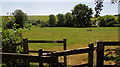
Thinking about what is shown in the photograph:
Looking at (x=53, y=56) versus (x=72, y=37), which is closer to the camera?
(x=53, y=56)

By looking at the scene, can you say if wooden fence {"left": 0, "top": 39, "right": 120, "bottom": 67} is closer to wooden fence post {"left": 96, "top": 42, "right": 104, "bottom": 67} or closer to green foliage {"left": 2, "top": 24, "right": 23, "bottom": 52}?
wooden fence post {"left": 96, "top": 42, "right": 104, "bottom": 67}

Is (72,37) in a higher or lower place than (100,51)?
lower

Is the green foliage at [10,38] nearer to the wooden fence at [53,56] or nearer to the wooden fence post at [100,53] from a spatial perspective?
the wooden fence at [53,56]

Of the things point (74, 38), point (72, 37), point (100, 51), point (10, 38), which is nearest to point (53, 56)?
point (10, 38)

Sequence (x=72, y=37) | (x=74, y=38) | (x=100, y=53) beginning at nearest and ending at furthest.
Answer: (x=100, y=53) → (x=74, y=38) → (x=72, y=37)

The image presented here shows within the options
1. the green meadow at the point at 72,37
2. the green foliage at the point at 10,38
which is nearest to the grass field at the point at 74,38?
the green meadow at the point at 72,37

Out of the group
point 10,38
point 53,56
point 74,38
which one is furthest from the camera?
point 74,38

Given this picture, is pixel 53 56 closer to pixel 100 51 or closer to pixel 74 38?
pixel 100 51

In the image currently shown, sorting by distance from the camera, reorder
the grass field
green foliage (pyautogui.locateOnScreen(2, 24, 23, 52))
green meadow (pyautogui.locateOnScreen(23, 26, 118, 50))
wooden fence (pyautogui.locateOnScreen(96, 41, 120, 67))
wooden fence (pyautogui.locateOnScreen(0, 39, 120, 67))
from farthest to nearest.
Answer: green meadow (pyautogui.locateOnScreen(23, 26, 118, 50)) → the grass field → wooden fence (pyautogui.locateOnScreen(96, 41, 120, 67)) → green foliage (pyautogui.locateOnScreen(2, 24, 23, 52)) → wooden fence (pyautogui.locateOnScreen(0, 39, 120, 67))

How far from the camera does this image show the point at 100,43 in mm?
3641

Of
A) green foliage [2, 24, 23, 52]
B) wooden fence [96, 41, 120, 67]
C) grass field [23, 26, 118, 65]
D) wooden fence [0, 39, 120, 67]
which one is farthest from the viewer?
grass field [23, 26, 118, 65]

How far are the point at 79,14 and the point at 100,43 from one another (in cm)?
255

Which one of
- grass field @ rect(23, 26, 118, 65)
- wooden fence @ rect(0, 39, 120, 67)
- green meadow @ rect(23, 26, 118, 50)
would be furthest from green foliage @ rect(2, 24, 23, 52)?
green meadow @ rect(23, 26, 118, 50)

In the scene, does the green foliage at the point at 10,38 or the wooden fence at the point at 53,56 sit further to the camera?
the green foliage at the point at 10,38
